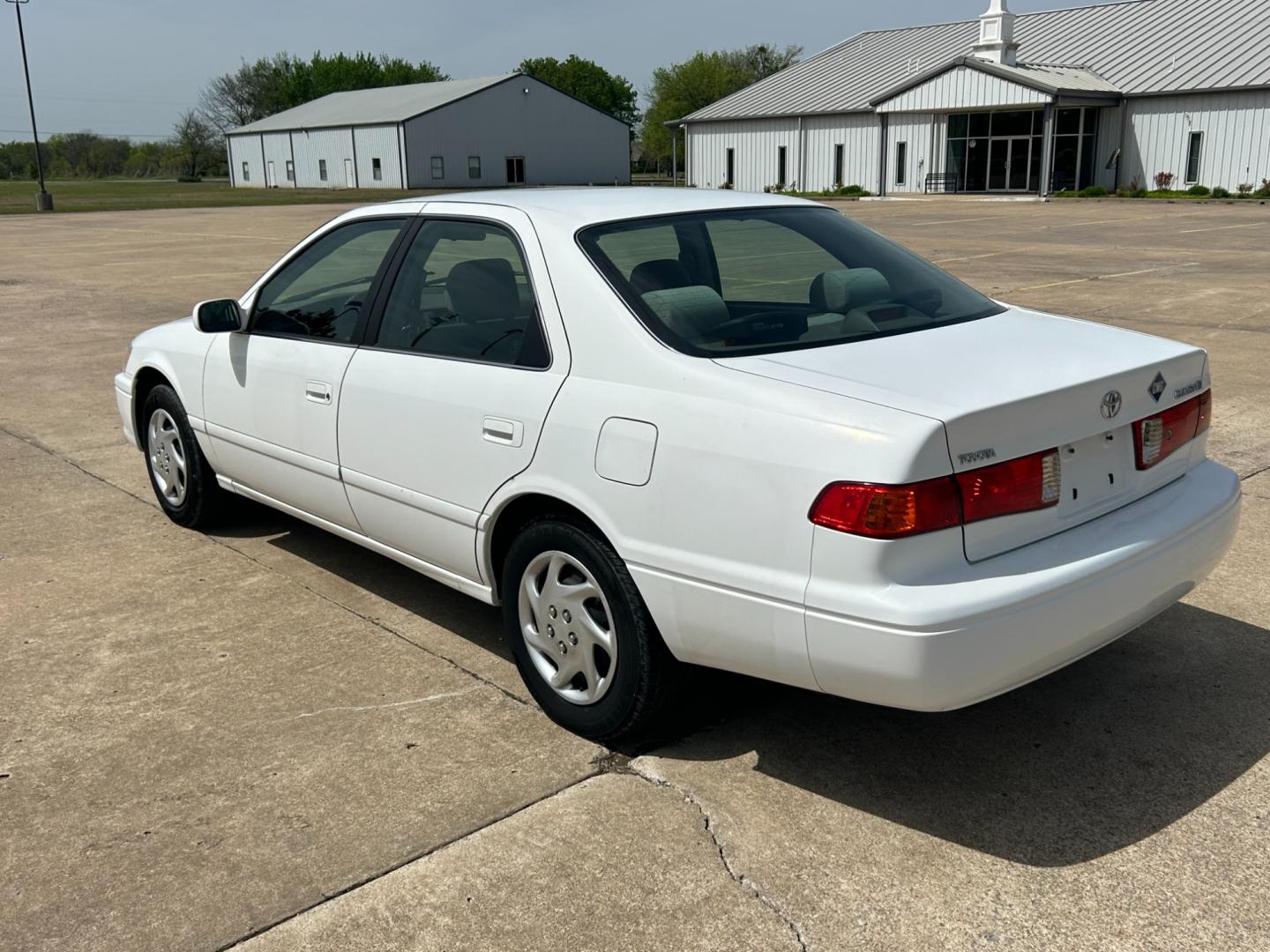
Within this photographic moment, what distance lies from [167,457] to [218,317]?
1.20 m

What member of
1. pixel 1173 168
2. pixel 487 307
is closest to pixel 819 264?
pixel 487 307

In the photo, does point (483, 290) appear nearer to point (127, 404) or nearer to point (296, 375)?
point (296, 375)

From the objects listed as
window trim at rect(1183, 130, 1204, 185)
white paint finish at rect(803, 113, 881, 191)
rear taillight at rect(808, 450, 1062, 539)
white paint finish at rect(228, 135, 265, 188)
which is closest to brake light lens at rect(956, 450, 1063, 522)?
rear taillight at rect(808, 450, 1062, 539)

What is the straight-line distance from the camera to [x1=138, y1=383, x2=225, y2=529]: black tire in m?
5.55

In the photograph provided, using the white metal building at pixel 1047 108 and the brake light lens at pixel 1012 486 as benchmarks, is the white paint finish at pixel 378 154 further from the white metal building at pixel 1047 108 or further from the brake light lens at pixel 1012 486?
the brake light lens at pixel 1012 486

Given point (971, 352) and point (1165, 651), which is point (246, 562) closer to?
point (971, 352)

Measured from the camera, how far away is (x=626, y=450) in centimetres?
331

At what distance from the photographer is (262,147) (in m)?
80.9

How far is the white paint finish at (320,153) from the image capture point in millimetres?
71938

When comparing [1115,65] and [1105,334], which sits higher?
[1115,65]

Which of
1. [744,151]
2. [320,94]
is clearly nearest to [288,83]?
[320,94]

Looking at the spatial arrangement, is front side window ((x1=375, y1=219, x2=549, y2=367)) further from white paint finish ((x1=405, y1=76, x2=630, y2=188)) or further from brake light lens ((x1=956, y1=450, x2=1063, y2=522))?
white paint finish ((x1=405, y1=76, x2=630, y2=188))

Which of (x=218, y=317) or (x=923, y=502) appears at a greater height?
(x=218, y=317)

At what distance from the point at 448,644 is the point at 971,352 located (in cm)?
216
